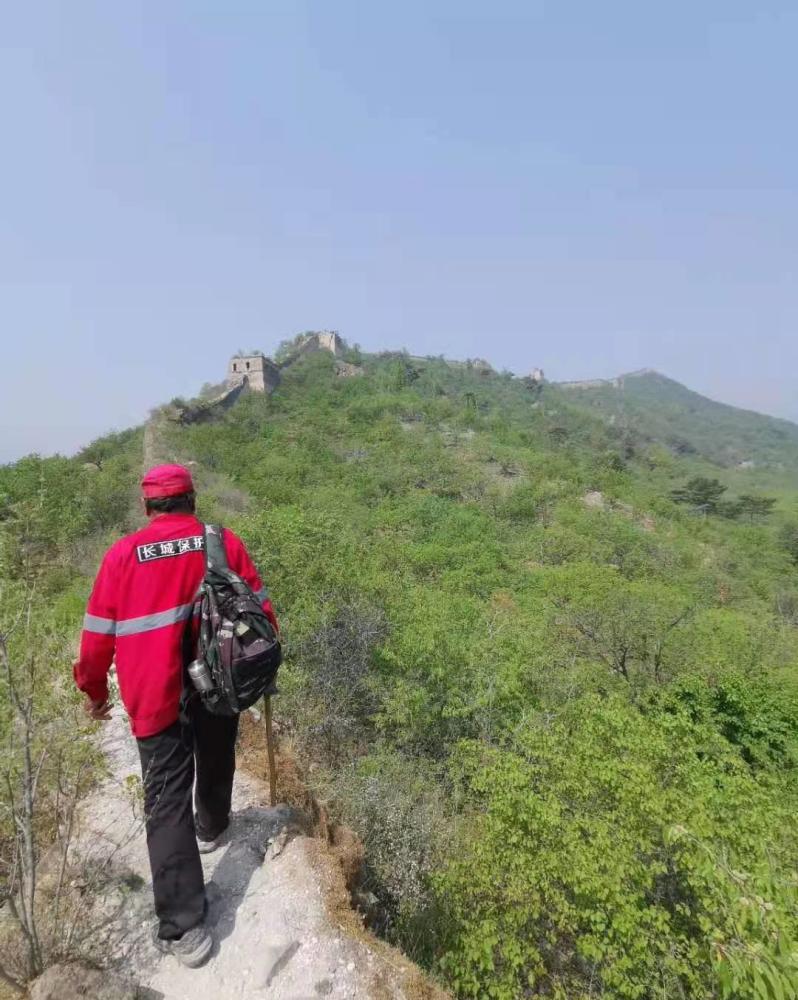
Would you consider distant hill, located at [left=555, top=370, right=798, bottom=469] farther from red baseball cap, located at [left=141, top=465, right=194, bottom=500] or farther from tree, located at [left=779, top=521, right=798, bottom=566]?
red baseball cap, located at [left=141, top=465, right=194, bottom=500]

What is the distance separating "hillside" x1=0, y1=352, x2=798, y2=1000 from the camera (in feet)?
14.9

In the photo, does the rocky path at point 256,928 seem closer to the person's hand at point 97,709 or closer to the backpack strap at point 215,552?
the person's hand at point 97,709

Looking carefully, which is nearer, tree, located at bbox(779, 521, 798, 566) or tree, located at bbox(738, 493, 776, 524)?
tree, located at bbox(779, 521, 798, 566)

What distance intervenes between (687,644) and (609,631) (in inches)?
91.4

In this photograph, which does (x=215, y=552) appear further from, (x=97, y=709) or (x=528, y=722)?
(x=528, y=722)

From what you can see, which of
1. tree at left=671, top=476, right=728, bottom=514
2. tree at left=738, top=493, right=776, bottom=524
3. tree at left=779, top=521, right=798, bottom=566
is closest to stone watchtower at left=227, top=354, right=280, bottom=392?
tree at left=671, top=476, right=728, bottom=514

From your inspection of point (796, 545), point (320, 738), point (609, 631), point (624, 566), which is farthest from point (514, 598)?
point (796, 545)

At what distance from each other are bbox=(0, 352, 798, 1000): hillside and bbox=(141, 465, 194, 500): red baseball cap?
43cm

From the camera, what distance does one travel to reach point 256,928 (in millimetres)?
2727

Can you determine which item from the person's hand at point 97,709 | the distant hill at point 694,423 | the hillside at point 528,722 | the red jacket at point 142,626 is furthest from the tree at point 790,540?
the person's hand at point 97,709

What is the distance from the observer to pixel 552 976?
505 cm

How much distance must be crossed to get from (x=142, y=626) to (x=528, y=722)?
27.6 feet

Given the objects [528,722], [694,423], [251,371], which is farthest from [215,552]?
[694,423]

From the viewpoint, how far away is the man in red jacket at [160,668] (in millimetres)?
2367
